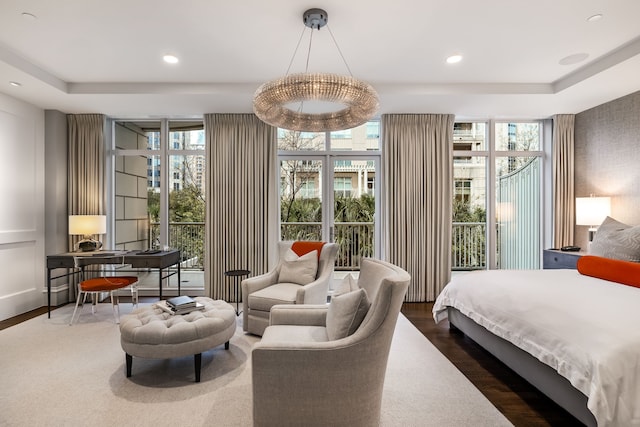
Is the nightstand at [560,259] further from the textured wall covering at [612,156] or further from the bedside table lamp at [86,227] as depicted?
the bedside table lamp at [86,227]

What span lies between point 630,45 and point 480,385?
3.23m

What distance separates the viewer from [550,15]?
101 inches

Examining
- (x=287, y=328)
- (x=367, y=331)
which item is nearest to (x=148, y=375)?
(x=287, y=328)

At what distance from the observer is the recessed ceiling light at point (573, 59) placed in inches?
125

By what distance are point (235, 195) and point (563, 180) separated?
4.62m

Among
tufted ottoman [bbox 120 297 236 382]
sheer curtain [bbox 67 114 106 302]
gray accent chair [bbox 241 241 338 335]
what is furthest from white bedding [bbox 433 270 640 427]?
sheer curtain [bbox 67 114 106 302]

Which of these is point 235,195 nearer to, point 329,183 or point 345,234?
point 329,183

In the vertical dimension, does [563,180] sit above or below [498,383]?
above

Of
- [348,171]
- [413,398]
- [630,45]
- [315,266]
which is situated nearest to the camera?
[413,398]

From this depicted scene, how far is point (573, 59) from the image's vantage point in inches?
128

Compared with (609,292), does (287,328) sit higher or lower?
lower

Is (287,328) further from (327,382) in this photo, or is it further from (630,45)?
(630,45)

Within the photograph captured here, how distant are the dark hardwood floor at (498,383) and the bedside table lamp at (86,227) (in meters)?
→ 4.11

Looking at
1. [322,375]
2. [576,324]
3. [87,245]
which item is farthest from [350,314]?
[87,245]
